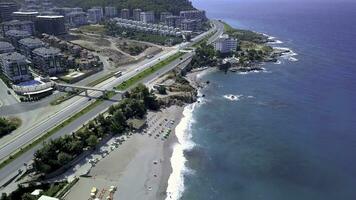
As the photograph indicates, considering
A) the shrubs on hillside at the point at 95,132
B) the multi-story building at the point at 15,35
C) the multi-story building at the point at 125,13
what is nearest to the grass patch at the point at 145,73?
the shrubs on hillside at the point at 95,132

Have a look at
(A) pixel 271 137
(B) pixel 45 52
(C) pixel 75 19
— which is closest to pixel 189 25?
(C) pixel 75 19

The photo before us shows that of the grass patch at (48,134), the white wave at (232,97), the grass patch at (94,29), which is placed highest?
the grass patch at (94,29)

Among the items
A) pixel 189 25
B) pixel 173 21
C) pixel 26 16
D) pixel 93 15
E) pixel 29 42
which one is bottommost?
pixel 189 25

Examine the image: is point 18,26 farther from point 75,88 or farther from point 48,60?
point 75,88

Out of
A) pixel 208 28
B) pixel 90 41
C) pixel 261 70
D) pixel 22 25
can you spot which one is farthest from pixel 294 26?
pixel 22 25

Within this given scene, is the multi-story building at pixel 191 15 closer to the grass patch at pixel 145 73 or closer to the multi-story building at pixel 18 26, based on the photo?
the grass patch at pixel 145 73

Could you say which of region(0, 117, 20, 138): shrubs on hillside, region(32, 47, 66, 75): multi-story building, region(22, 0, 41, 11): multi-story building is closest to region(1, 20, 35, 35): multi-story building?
region(32, 47, 66, 75): multi-story building

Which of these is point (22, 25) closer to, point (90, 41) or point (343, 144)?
point (90, 41)
